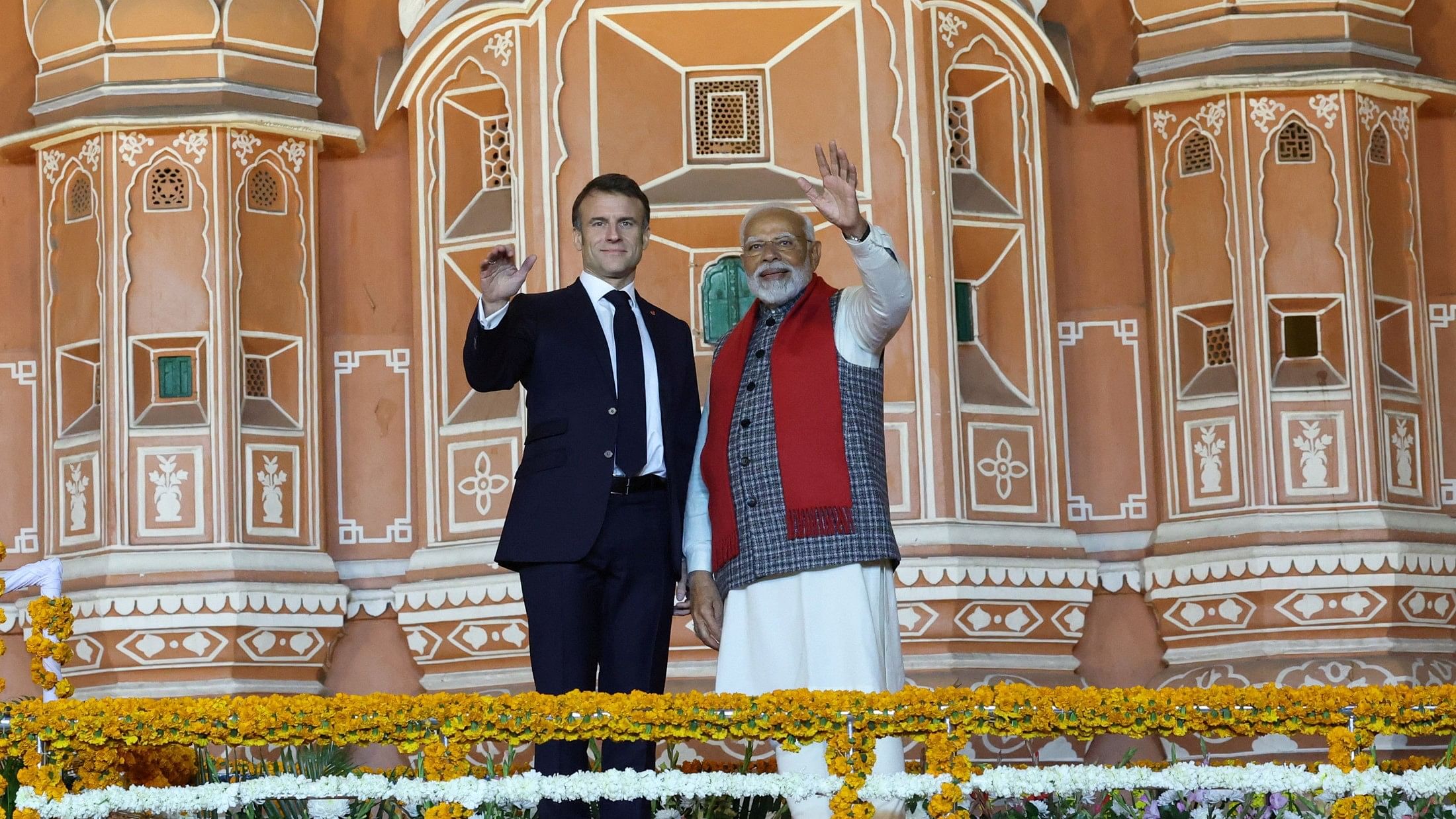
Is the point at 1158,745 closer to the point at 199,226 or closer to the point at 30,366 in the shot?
the point at 199,226

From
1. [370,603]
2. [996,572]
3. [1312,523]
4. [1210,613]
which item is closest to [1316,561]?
[1312,523]

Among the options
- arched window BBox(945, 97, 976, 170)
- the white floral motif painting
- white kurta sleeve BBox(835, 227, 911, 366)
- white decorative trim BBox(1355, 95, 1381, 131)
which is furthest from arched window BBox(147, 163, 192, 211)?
white decorative trim BBox(1355, 95, 1381, 131)

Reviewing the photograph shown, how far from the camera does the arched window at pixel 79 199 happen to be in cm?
984

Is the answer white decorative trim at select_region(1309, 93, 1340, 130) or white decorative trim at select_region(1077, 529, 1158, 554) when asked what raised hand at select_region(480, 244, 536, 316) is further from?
white decorative trim at select_region(1309, 93, 1340, 130)

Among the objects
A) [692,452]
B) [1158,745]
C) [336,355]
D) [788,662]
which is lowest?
[1158,745]

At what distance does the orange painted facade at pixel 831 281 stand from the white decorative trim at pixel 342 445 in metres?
0.02

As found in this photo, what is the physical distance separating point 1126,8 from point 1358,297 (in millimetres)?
1884

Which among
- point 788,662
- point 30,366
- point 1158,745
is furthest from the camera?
point 30,366

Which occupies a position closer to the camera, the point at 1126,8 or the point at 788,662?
the point at 788,662

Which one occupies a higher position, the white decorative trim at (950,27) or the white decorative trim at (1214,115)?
the white decorative trim at (950,27)

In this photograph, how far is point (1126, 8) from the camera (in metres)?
10.2

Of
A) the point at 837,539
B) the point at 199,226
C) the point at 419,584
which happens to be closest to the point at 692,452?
the point at 837,539

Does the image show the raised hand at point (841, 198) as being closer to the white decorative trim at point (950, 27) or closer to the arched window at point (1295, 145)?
the white decorative trim at point (950, 27)

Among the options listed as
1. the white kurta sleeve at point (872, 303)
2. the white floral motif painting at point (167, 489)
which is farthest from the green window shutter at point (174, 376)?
the white kurta sleeve at point (872, 303)
